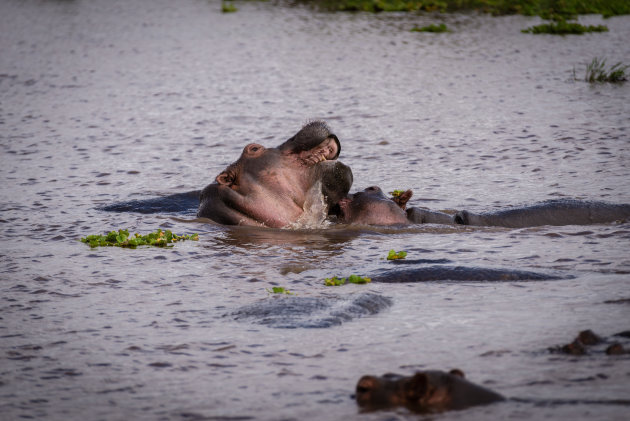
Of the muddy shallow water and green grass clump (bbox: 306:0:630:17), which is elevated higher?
green grass clump (bbox: 306:0:630:17)

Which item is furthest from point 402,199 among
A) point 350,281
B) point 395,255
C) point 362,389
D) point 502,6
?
point 502,6

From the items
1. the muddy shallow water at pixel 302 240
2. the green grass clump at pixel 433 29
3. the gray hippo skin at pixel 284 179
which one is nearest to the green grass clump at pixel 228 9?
the green grass clump at pixel 433 29

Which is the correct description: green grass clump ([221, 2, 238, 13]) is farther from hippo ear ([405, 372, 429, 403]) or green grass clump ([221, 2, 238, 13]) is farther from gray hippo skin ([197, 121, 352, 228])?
hippo ear ([405, 372, 429, 403])

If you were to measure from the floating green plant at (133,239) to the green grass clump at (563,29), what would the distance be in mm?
14165

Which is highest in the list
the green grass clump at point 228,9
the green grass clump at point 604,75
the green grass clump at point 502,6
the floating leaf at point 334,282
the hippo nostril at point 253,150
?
the green grass clump at point 502,6

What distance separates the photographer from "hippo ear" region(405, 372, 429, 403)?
388 cm

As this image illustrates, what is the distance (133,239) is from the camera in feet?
23.6

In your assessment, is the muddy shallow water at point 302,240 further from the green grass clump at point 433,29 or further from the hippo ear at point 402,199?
the green grass clump at point 433,29

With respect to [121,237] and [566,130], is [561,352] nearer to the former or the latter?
[121,237]

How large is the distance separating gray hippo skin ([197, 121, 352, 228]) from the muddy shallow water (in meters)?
0.19

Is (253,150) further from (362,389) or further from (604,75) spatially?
(604,75)

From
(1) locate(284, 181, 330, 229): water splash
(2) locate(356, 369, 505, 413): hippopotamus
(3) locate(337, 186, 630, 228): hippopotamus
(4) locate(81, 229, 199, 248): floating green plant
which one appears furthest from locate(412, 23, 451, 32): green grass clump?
(2) locate(356, 369, 505, 413): hippopotamus

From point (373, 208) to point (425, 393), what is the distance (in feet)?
11.1

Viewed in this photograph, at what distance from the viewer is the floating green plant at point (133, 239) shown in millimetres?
7176
